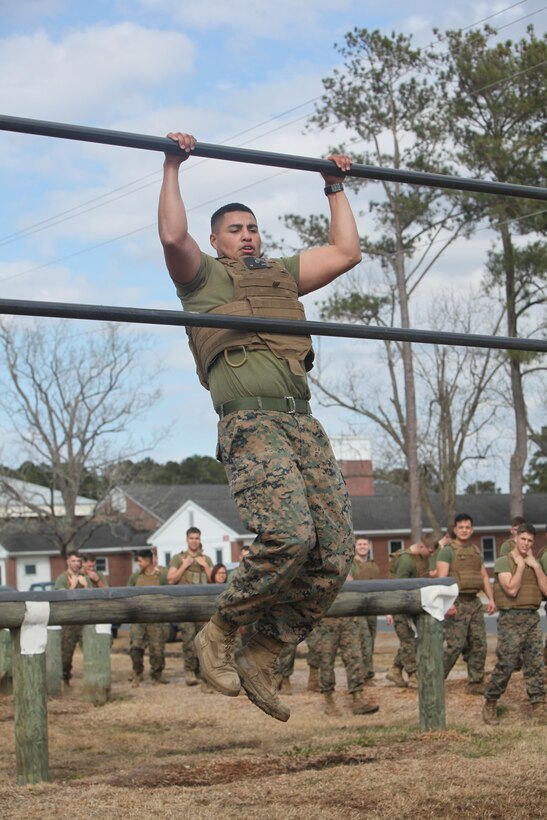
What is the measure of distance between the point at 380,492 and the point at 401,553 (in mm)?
44827

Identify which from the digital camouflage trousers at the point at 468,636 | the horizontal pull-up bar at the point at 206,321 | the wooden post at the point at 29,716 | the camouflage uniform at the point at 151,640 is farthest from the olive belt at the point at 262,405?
the camouflage uniform at the point at 151,640

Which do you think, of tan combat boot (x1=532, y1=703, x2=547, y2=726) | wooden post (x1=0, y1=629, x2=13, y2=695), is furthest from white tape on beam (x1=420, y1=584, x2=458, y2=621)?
wooden post (x1=0, y1=629, x2=13, y2=695)

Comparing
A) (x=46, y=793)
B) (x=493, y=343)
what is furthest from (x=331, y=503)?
(x=46, y=793)

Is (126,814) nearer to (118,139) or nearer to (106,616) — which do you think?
(106,616)

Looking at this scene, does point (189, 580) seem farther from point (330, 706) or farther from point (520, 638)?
point (520, 638)

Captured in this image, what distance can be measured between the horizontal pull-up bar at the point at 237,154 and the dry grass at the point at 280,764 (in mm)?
2928

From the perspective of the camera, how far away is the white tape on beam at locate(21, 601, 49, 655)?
7.57 metres

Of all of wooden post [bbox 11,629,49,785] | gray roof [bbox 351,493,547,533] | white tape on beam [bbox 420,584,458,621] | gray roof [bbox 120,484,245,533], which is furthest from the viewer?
gray roof [bbox 120,484,245,533]

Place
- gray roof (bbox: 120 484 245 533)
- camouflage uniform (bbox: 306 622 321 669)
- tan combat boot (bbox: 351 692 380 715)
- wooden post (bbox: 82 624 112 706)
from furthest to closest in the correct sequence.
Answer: gray roof (bbox: 120 484 245 533) < wooden post (bbox: 82 624 112 706) < camouflage uniform (bbox: 306 622 321 669) < tan combat boot (bbox: 351 692 380 715)

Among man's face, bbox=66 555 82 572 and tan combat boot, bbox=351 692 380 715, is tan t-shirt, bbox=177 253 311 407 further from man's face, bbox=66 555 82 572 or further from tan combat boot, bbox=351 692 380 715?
man's face, bbox=66 555 82 572

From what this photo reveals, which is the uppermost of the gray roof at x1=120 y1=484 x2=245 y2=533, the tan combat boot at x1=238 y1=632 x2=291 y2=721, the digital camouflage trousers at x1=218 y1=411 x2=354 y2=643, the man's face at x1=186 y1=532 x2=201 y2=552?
the gray roof at x1=120 y1=484 x2=245 y2=533

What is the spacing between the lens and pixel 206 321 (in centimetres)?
419

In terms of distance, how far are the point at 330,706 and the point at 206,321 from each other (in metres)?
8.79

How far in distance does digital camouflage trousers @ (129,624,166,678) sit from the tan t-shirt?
1123 cm
